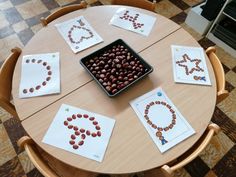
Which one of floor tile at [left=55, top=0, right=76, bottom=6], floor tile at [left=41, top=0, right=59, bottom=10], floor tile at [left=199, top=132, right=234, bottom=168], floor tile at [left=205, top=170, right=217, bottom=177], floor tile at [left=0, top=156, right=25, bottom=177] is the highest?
floor tile at [left=55, top=0, right=76, bottom=6]

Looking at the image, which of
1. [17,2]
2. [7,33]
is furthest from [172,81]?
[17,2]

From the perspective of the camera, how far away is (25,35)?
7.68ft

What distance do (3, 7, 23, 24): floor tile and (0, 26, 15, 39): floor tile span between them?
0.11m

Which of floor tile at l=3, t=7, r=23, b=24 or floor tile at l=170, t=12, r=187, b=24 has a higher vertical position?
floor tile at l=170, t=12, r=187, b=24

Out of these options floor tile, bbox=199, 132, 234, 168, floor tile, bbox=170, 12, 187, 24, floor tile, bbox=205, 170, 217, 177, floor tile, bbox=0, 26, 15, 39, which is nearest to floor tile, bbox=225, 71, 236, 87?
floor tile, bbox=199, 132, 234, 168

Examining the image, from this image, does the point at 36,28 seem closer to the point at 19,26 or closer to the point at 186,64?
the point at 19,26

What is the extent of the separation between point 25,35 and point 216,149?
223 cm

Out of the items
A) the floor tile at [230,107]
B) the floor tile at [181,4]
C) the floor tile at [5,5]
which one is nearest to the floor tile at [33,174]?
the floor tile at [230,107]

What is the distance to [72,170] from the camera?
1173 mm

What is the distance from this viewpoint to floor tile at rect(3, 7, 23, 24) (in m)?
2.47

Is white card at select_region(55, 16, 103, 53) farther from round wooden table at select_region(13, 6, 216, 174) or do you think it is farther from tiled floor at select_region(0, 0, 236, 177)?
tiled floor at select_region(0, 0, 236, 177)

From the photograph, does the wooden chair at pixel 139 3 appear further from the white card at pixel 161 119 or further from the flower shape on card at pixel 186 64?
the white card at pixel 161 119

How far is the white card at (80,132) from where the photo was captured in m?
0.97

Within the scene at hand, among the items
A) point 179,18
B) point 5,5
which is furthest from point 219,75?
point 5,5
